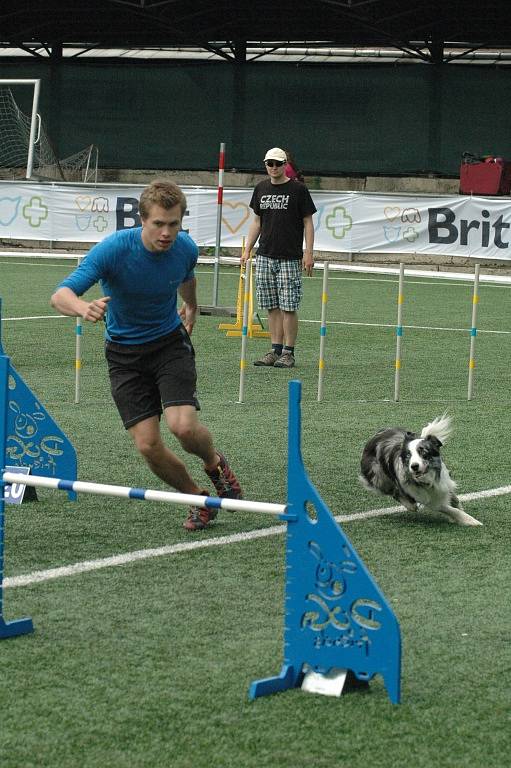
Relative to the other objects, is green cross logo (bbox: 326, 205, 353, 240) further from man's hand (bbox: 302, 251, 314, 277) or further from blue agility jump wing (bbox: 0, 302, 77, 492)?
blue agility jump wing (bbox: 0, 302, 77, 492)

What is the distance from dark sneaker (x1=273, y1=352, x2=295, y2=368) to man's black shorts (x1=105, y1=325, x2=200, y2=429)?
596 centimetres

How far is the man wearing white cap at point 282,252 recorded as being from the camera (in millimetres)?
12227

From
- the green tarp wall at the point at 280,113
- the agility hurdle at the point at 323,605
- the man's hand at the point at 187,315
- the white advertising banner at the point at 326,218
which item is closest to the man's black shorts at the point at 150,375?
the man's hand at the point at 187,315

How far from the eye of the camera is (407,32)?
31812 millimetres

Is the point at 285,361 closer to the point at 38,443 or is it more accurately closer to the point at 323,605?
the point at 38,443

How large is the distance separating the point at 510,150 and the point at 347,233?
8123mm

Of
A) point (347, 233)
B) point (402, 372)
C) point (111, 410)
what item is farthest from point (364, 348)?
point (347, 233)

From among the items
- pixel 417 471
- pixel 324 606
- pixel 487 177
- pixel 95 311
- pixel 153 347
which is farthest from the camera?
pixel 487 177

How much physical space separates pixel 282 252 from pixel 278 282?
29 centimetres

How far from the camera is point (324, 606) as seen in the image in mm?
4031

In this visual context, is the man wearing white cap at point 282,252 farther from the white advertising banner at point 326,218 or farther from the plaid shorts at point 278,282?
the white advertising banner at point 326,218

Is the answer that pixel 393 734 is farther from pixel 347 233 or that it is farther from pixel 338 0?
pixel 338 0

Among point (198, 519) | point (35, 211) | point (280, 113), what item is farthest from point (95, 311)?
point (280, 113)

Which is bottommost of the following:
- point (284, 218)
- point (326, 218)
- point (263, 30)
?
point (284, 218)
